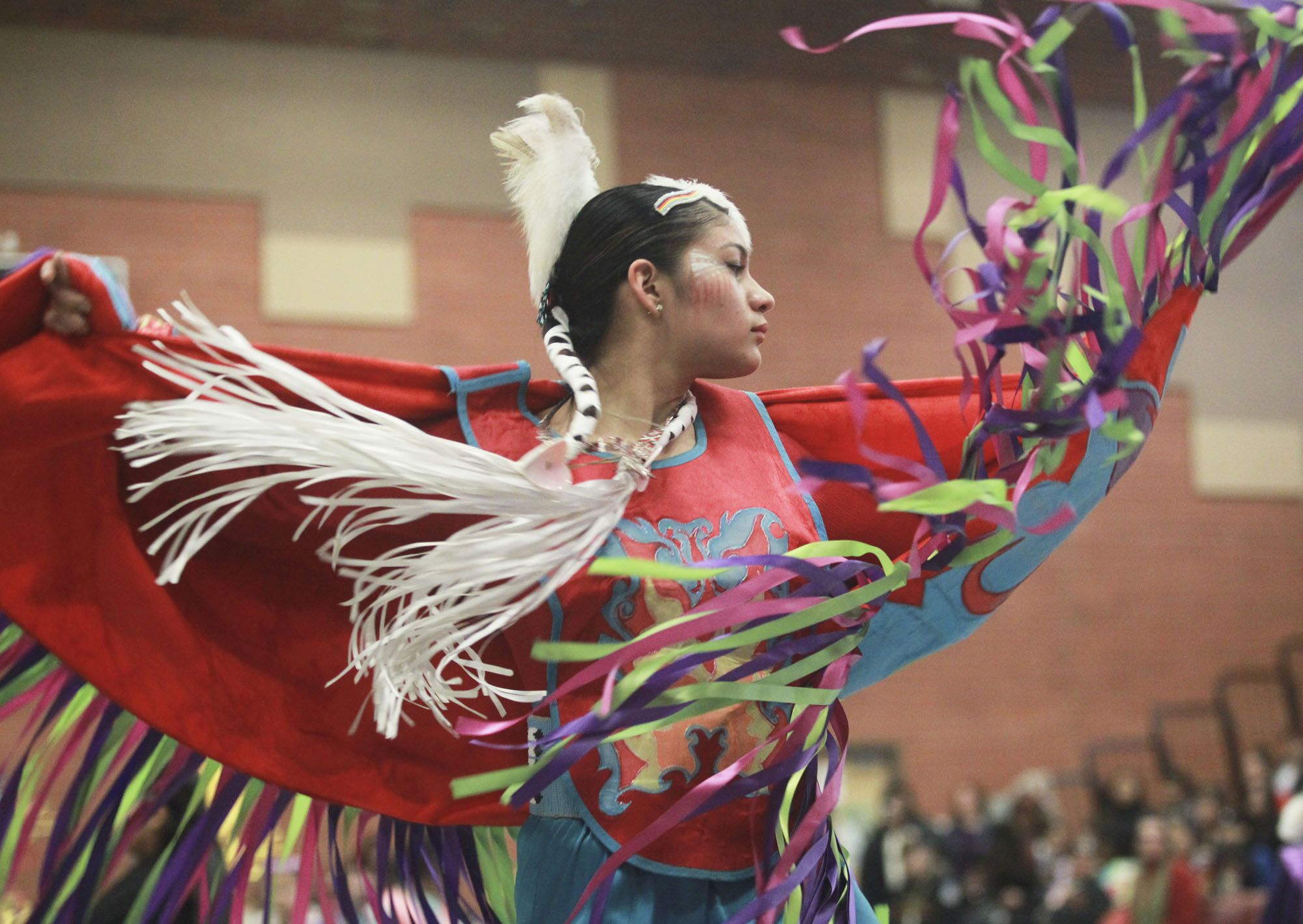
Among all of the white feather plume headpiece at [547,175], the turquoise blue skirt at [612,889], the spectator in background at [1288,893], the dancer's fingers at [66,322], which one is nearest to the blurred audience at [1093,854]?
Answer: the spectator in background at [1288,893]

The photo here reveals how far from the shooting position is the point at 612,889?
1.55 meters

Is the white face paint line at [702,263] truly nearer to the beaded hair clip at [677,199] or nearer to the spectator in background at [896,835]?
the beaded hair clip at [677,199]

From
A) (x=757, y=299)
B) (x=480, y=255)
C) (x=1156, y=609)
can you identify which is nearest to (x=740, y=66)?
(x=480, y=255)

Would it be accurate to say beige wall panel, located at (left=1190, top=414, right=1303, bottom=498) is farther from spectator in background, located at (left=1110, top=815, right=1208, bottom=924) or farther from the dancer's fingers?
the dancer's fingers

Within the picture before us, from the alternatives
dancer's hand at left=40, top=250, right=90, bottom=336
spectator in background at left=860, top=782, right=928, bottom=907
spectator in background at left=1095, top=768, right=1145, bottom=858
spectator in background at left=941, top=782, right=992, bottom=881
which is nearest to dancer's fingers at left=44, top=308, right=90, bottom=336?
dancer's hand at left=40, top=250, right=90, bottom=336

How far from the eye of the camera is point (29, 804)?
6.26 feet

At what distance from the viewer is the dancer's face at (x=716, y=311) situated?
67.6 inches

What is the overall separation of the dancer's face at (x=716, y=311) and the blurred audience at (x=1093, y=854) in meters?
2.62

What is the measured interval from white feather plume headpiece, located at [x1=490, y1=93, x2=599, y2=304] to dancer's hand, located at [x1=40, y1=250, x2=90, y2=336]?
521 millimetres

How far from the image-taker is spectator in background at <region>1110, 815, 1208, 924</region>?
464 centimetres

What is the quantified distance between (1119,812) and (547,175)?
17.4 ft

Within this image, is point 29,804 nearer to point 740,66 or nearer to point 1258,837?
point 1258,837

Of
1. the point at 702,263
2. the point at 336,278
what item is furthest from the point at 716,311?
the point at 336,278

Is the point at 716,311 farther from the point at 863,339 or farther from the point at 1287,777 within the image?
the point at 863,339
